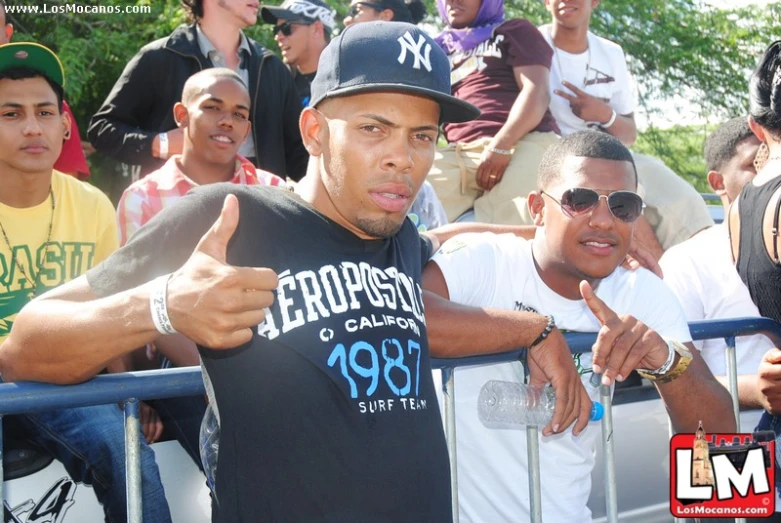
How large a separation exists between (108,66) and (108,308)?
8755mm

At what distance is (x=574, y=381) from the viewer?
2939 mm

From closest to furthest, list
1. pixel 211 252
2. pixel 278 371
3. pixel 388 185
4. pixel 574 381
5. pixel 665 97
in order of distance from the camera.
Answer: pixel 211 252 → pixel 278 371 → pixel 388 185 → pixel 574 381 → pixel 665 97

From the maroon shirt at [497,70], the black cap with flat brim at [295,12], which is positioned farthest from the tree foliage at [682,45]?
the maroon shirt at [497,70]

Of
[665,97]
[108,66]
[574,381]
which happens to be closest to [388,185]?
[574,381]

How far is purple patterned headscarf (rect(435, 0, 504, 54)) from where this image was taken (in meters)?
5.59

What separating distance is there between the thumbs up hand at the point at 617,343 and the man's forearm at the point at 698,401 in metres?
0.35

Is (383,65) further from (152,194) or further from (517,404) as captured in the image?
(152,194)

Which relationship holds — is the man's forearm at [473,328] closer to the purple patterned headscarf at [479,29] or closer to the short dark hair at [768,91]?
the short dark hair at [768,91]

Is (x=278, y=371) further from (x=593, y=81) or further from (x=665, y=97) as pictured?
(x=665, y=97)

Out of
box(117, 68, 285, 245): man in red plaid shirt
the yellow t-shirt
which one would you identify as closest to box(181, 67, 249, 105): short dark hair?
box(117, 68, 285, 245): man in red plaid shirt

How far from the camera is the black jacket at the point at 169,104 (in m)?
5.17

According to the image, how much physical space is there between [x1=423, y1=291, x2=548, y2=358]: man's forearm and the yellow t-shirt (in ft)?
5.44

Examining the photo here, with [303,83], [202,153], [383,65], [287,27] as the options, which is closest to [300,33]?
[287,27]

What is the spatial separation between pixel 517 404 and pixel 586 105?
3060mm
